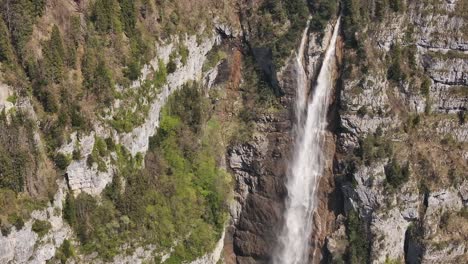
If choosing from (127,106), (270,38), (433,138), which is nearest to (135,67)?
(127,106)

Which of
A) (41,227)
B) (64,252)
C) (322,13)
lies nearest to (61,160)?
(41,227)

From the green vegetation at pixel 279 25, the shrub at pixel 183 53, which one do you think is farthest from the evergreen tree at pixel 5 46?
the green vegetation at pixel 279 25

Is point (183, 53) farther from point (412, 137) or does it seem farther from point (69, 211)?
point (412, 137)

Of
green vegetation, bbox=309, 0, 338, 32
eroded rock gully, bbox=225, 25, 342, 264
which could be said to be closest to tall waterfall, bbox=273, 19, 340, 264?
eroded rock gully, bbox=225, 25, 342, 264

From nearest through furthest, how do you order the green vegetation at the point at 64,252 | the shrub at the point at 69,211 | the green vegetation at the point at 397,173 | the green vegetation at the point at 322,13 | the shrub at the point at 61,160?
the green vegetation at the point at 64,252, the shrub at the point at 61,160, the shrub at the point at 69,211, the green vegetation at the point at 397,173, the green vegetation at the point at 322,13

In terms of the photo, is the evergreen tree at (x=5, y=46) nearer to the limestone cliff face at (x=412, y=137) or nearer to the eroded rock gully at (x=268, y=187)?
the eroded rock gully at (x=268, y=187)

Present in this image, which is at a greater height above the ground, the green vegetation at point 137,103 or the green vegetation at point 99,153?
the green vegetation at point 137,103
